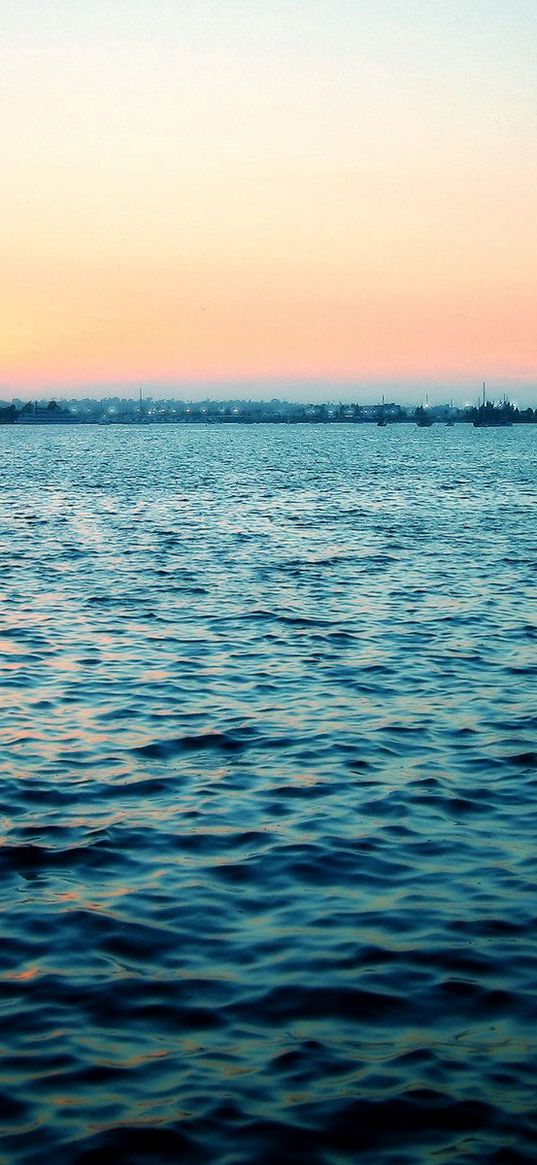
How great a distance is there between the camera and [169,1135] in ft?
22.3

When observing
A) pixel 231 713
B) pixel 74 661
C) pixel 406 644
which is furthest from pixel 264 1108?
pixel 406 644

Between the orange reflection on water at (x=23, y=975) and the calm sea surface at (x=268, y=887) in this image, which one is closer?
the calm sea surface at (x=268, y=887)

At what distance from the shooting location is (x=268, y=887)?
1062 centimetres

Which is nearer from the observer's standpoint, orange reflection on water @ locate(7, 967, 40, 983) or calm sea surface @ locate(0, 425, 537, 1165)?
calm sea surface @ locate(0, 425, 537, 1165)

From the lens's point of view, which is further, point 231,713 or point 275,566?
point 275,566

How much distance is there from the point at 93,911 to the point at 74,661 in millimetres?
11533

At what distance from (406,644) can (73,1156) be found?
17.3 meters

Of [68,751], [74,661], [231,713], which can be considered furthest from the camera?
[74,661]

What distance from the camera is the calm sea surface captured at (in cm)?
708

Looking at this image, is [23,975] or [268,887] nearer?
[23,975]

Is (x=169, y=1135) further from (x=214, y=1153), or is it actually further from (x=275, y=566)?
(x=275, y=566)

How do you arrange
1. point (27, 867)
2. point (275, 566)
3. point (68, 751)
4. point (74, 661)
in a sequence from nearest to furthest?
1. point (27, 867)
2. point (68, 751)
3. point (74, 661)
4. point (275, 566)

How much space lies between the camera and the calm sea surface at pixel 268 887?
7.08 meters

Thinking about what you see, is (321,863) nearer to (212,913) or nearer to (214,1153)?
(212,913)
